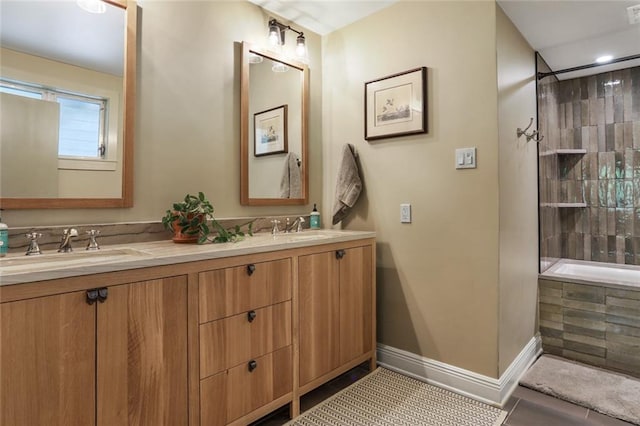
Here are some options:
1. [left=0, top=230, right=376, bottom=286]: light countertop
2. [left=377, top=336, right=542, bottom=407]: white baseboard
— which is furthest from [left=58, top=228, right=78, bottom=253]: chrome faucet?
[left=377, top=336, right=542, bottom=407]: white baseboard

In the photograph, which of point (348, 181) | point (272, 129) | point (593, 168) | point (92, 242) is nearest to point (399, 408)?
point (348, 181)

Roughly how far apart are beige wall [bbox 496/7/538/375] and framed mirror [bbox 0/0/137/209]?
2004 millimetres

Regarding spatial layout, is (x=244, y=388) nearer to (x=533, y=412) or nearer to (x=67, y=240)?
(x=67, y=240)

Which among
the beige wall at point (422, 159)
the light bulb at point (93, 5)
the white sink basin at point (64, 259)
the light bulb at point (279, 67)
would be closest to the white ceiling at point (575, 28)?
the beige wall at point (422, 159)

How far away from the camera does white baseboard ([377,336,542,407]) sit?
6.30ft

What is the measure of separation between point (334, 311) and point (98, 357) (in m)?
1.19

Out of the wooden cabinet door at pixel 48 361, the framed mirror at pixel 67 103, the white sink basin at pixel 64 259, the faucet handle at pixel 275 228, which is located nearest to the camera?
the wooden cabinet door at pixel 48 361

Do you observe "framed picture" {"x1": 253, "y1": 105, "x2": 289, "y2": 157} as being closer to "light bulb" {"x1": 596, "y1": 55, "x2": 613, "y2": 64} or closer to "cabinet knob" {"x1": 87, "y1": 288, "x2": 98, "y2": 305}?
"cabinet knob" {"x1": 87, "y1": 288, "x2": 98, "y2": 305}

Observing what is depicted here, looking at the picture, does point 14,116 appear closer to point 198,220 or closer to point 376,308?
point 198,220

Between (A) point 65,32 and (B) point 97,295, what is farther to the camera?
(A) point 65,32

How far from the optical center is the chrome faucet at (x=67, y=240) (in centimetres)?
147

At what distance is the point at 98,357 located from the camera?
44.6 inches

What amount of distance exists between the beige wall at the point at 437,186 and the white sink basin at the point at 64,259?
1562 millimetres

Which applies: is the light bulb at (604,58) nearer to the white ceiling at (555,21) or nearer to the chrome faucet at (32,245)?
the white ceiling at (555,21)
